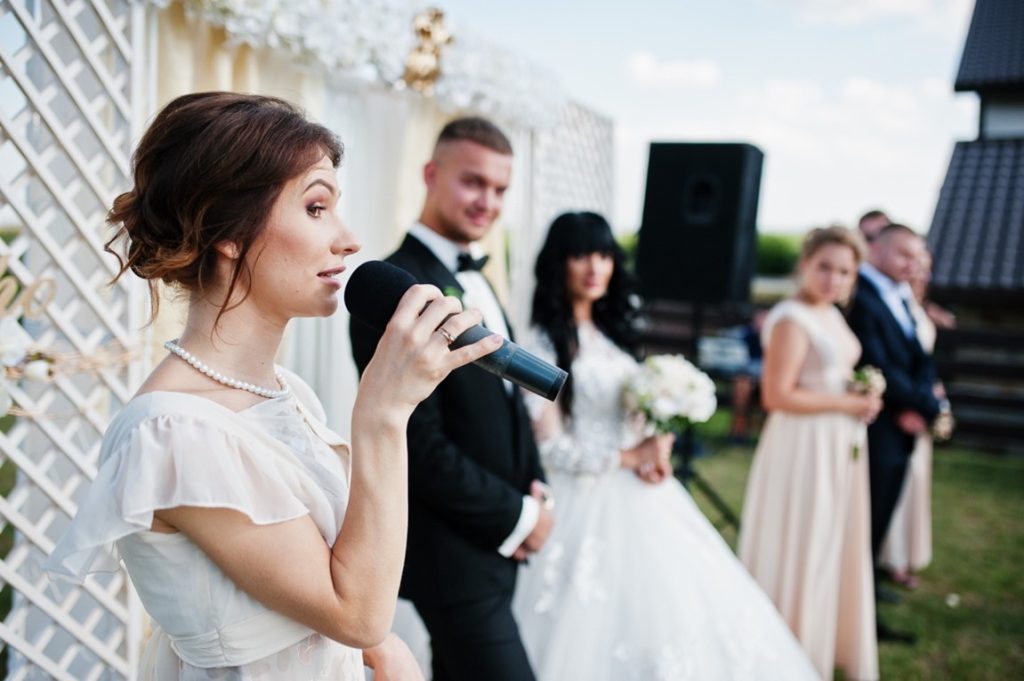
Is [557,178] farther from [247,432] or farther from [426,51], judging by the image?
[247,432]

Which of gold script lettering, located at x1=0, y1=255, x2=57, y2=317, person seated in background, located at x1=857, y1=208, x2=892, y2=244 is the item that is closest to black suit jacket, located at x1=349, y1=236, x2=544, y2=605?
gold script lettering, located at x1=0, y1=255, x2=57, y2=317

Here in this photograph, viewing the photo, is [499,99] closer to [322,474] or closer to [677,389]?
[677,389]

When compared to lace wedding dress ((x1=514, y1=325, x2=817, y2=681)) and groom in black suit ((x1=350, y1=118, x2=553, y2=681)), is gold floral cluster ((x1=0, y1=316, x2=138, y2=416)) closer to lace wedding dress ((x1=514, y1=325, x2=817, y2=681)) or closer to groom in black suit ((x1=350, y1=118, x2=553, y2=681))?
groom in black suit ((x1=350, y1=118, x2=553, y2=681))

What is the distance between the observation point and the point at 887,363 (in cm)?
406

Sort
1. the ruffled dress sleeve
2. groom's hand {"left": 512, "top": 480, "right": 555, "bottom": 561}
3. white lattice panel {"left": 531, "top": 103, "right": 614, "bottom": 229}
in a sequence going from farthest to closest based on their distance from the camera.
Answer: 1. white lattice panel {"left": 531, "top": 103, "right": 614, "bottom": 229}
2. groom's hand {"left": 512, "top": 480, "right": 555, "bottom": 561}
3. the ruffled dress sleeve

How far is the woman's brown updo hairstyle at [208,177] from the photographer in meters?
1.10

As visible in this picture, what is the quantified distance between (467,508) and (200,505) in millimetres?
1156

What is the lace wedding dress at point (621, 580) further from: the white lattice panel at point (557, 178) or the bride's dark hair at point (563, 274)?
the white lattice panel at point (557, 178)

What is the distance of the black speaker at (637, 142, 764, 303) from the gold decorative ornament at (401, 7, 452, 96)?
2.05 m

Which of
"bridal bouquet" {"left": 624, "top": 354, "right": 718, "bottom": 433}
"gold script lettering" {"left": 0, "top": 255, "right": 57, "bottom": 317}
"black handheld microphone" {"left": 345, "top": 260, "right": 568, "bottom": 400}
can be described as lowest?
"bridal bouquet" {"left": 624, "top": 354, "right": 718, "bottom": 433}

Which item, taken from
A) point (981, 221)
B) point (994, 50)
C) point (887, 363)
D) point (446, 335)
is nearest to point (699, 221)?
point (887, 363)

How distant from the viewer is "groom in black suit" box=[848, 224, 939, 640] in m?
4.04

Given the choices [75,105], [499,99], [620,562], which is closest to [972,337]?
[499,99]

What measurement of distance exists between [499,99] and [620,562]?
2515 mm
